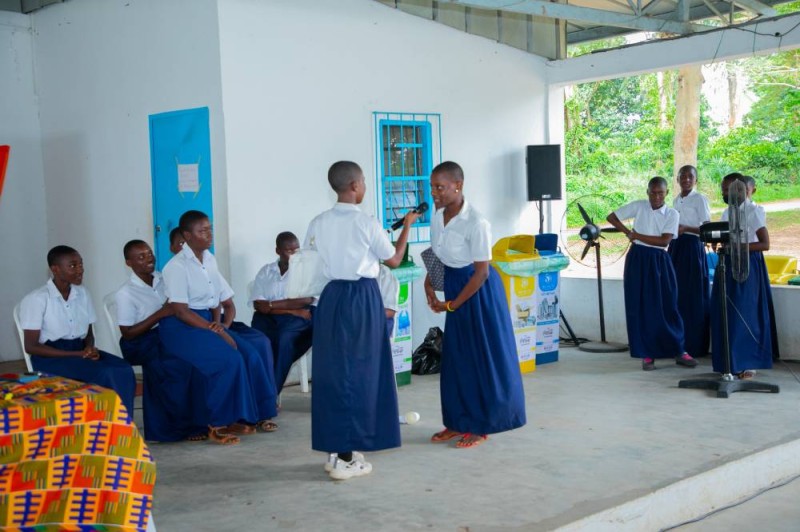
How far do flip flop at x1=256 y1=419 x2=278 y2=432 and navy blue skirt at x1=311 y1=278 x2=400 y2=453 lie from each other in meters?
1.13

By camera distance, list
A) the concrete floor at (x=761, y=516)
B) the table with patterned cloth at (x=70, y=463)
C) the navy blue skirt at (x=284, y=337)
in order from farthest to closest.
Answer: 1. the navy blue skirt at (x=284, y=337)
2. the concrete floor at (x=761, y=516)
3. the table with patterned cloth at (x=70, y=463)

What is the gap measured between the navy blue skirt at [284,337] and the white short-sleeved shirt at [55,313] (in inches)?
52.2

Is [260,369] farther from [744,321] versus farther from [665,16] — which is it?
[665,16]

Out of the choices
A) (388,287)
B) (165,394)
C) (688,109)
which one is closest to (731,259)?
(388,287)

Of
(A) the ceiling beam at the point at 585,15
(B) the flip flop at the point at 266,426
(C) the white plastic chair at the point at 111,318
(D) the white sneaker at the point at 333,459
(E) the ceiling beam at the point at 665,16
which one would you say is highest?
(E) the ceiling beam at the point at 665,16

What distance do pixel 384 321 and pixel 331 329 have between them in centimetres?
31

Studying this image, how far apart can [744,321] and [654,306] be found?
92 centimetres

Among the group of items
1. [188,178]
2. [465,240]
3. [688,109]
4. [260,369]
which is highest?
→ [688,109]

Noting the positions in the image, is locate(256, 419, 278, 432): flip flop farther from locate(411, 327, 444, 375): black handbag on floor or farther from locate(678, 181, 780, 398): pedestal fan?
locate(678, 181, 780, 398): pedestal fan

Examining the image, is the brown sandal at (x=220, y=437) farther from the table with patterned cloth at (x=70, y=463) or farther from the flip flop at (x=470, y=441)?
the table with patterned cloth at (x=70, y=463)

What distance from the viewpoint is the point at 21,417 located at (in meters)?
3.17

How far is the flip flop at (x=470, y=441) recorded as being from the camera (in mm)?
5348

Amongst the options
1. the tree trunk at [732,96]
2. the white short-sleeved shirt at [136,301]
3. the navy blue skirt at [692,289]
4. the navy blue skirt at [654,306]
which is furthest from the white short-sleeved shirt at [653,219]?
the tree trunk at [732,96]

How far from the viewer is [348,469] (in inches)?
188
